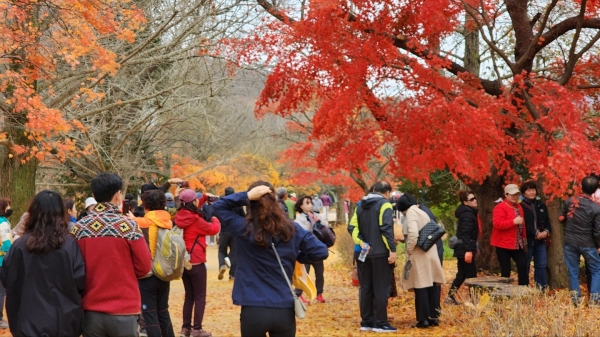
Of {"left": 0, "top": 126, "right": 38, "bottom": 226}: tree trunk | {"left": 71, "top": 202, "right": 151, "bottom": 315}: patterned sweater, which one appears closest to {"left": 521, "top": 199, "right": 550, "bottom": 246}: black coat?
{"left": 71, "top": 202, "right": 151, "bottom": 315}: patterned sweater

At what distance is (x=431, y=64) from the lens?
10.3 meters

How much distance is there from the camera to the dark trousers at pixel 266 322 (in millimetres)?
4746

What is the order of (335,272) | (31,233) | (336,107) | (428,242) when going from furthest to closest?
(335,272)
(336,107)
(428,242)
(31,233)

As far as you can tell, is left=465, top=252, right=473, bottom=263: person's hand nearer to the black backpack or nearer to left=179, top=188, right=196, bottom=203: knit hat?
left=179, top=188, right=196, bottom=203: knit hat

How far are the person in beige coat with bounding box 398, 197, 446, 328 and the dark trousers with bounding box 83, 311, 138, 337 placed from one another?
16.4 feet

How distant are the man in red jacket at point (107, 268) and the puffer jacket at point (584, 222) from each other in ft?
21.9

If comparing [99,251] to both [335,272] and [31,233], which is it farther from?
[335,272]

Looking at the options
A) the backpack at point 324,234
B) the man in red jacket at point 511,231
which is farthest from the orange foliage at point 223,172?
the backpack at point 324,234

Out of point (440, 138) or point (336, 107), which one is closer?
point (440, 138)

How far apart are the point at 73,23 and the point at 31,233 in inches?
314

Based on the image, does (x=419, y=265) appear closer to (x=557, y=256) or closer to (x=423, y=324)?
(x=423, y=324)

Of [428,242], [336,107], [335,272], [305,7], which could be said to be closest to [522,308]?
[428,242]

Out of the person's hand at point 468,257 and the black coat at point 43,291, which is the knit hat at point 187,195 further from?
the person's hand at point 468,257

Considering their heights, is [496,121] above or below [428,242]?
above
